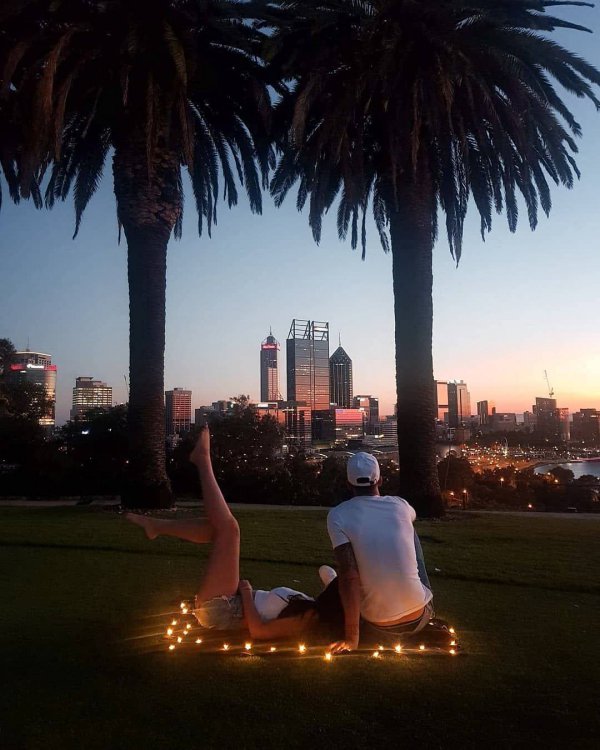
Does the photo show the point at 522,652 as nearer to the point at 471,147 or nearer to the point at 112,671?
the point at 112,671

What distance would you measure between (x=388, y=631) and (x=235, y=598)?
1039mm

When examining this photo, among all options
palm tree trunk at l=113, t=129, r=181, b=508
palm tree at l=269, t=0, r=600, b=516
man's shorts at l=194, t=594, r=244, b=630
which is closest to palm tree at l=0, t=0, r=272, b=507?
palm tree trunk at l=113, t=129, r=181, b=508

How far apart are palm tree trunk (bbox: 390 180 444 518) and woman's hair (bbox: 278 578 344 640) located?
34.5ft

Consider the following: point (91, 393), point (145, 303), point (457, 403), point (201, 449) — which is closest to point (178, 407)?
point (457, 403)

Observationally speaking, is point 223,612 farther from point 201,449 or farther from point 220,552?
point 201,449

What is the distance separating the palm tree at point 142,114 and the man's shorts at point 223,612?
1148 cm

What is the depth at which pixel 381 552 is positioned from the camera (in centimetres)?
425

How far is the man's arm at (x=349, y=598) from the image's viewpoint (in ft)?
13.7

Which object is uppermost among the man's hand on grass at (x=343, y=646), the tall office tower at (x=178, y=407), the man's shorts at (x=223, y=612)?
the tall office tower at (x=178, y=407)

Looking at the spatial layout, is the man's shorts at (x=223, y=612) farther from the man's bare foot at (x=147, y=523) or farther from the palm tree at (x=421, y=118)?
the palm tree at (x=421, y=118)

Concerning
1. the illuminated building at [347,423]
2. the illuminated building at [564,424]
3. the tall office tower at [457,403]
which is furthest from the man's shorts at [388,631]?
the illuminated building at [564,424]

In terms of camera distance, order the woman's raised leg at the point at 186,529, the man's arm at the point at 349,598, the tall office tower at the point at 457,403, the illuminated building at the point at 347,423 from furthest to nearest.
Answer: the illuminated building at the point at 347,423 → the tall office tower at the point at 457,403 → the woman's raised leg at the point at 186,529 → the man's arm at the point at 349,598

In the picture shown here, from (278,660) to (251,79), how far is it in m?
14.6

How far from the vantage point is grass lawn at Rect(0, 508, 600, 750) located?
321cm
